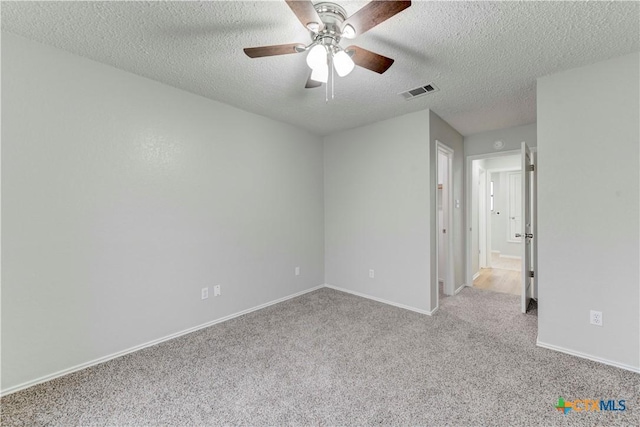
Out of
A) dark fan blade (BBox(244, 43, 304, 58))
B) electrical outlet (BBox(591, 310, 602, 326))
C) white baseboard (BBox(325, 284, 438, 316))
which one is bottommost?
white baseboard (BBox(325, 284, 438, 316))

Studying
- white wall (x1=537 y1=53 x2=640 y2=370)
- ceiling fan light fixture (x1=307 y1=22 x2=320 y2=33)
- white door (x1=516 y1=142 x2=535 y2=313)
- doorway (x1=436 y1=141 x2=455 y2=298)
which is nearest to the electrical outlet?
white wall (x1=537 y1=53 x2=640 y2=370)

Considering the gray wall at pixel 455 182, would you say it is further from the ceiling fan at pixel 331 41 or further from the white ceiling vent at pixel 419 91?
the ceiling fan at pixel 331 41

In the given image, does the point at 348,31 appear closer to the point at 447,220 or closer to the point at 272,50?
the point at 272,50

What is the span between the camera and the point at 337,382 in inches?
76.4

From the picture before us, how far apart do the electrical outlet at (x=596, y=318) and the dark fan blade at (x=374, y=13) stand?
2741mm

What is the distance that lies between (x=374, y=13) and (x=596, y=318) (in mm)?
2861

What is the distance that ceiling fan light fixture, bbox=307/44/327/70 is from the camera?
5.05ft

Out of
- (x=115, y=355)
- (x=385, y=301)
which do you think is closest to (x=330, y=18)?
(x=115, y=355)

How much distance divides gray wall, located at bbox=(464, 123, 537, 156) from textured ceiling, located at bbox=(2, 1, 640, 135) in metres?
1.10

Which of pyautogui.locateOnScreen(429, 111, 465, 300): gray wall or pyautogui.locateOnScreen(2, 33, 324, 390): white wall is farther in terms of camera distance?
pyautogui.locateOnScreen(429, 111, 465, 300): gray wall

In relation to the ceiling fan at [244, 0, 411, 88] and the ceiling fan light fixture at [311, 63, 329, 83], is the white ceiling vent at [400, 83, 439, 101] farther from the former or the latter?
the ceiling fan light fixture at [311, 63, 329, 83]

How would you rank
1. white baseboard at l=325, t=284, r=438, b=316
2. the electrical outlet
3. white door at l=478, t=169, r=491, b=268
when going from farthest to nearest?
white door at l=478, t=169, r=491, b=268 < white baseboard at l=325, t=284, r=438, b=316 < the electrical outlet

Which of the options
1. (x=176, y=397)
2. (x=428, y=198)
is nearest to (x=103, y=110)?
(x=176, y=397)

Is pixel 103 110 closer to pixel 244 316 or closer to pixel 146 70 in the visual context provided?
pixel 146 70
